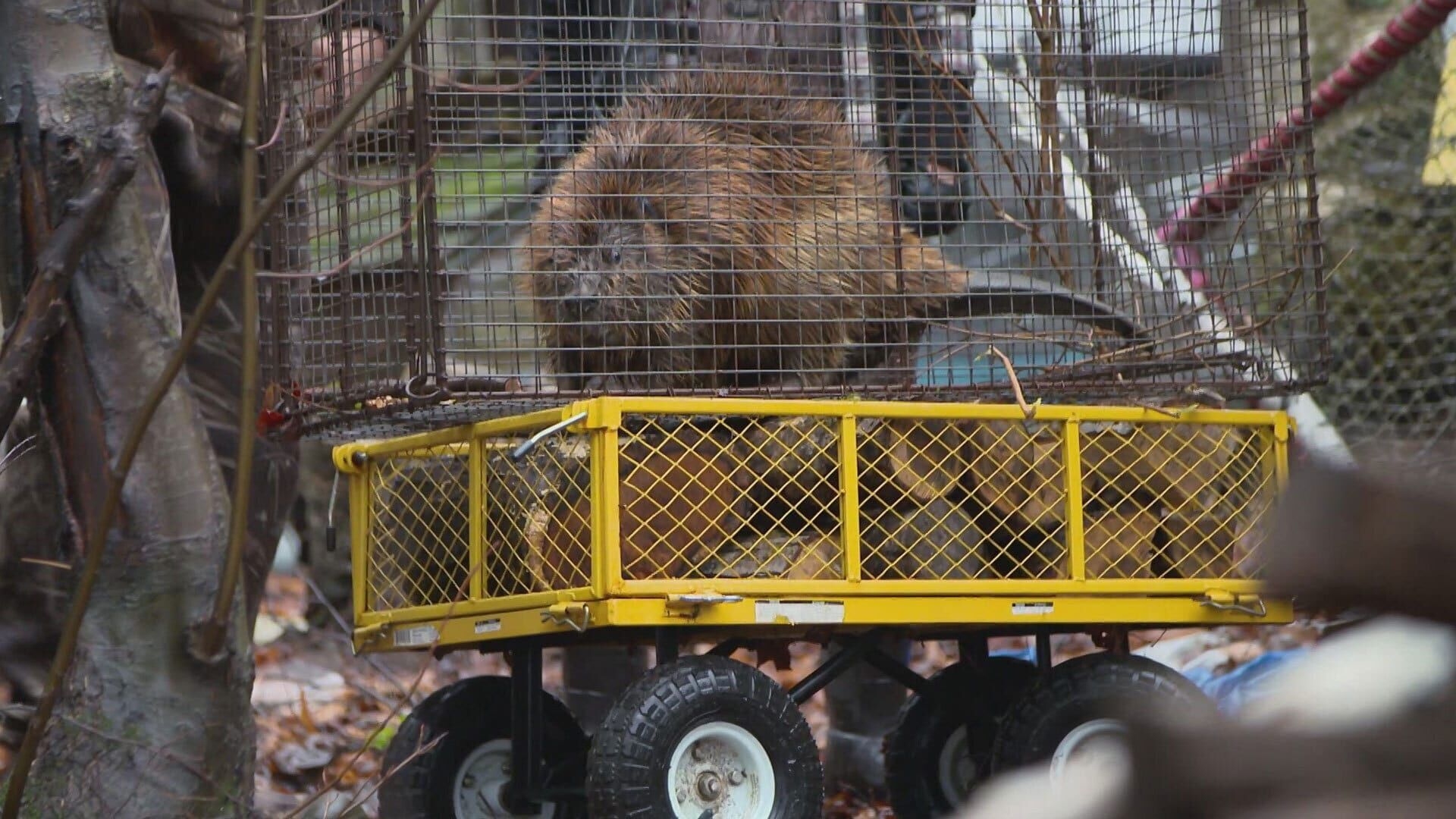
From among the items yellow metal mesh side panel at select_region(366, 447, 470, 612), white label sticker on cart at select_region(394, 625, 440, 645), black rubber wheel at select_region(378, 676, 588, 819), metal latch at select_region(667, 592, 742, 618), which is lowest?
black rubber wheel at select_region(378, 676, 588, 819)

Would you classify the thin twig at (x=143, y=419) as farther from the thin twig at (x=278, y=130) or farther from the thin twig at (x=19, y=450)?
the thin twig at (x=19, y=450)

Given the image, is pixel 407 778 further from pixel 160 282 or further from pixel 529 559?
pixel 160 282

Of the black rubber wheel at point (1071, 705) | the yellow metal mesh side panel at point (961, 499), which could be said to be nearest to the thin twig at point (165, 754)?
the yellow metal mesh side panel at point (961, 499)

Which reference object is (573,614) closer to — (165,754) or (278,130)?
(165,754)

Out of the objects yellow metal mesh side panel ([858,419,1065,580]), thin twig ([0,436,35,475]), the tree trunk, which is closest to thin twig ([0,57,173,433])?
the tree trunk

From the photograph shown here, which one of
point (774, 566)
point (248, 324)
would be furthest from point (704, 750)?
point (248, 324)

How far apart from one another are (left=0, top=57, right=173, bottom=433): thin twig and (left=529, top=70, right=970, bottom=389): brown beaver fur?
3.78 feet

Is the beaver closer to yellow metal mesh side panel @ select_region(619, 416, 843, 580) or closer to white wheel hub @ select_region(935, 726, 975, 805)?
yellow metal mesh side panel @ select_region(619, 416, 843, 580)

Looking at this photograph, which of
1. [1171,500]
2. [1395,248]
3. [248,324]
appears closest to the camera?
[248,324]

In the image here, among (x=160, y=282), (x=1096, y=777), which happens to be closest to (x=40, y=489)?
(x=160, y=282)

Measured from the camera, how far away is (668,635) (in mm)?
3598

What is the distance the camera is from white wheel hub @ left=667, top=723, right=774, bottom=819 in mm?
3445

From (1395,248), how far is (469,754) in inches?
184

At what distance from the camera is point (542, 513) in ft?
12.0
